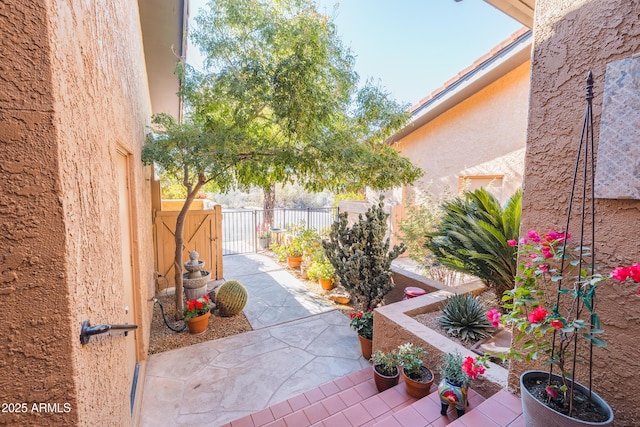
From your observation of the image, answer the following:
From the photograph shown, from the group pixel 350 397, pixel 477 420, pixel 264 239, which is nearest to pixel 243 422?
pixel 350 397

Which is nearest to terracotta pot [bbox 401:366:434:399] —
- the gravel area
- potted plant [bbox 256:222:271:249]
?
the gravel area

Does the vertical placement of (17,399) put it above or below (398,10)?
below

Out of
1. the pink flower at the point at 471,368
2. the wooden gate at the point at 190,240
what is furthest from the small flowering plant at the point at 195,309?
the pink flower at the point at 471,368

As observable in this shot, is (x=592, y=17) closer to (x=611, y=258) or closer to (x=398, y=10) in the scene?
(x=611, y=258)

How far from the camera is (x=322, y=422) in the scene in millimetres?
2281

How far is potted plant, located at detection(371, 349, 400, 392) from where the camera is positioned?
2791 mm

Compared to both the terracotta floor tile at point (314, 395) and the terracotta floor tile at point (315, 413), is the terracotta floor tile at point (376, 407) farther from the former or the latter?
the terracotta floor tile at point (314, 395)

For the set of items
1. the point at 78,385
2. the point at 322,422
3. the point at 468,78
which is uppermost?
the point at 468,78

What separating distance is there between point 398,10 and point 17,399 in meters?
7.94

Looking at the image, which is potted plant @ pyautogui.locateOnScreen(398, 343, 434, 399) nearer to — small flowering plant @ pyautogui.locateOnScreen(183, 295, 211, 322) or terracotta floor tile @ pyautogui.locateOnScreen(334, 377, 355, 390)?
terracotta floor tile @ pyautogui.locateOnScreen(334, 377, 355, 390)

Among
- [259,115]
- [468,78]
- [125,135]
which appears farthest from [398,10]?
[125,135]

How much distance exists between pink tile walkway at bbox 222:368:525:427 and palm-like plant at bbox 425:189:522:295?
4.33 feet

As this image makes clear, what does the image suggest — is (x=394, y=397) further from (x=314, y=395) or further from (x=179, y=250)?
(x=179, y=250)

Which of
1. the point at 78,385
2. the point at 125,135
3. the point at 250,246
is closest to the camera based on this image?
the point at 78,385
